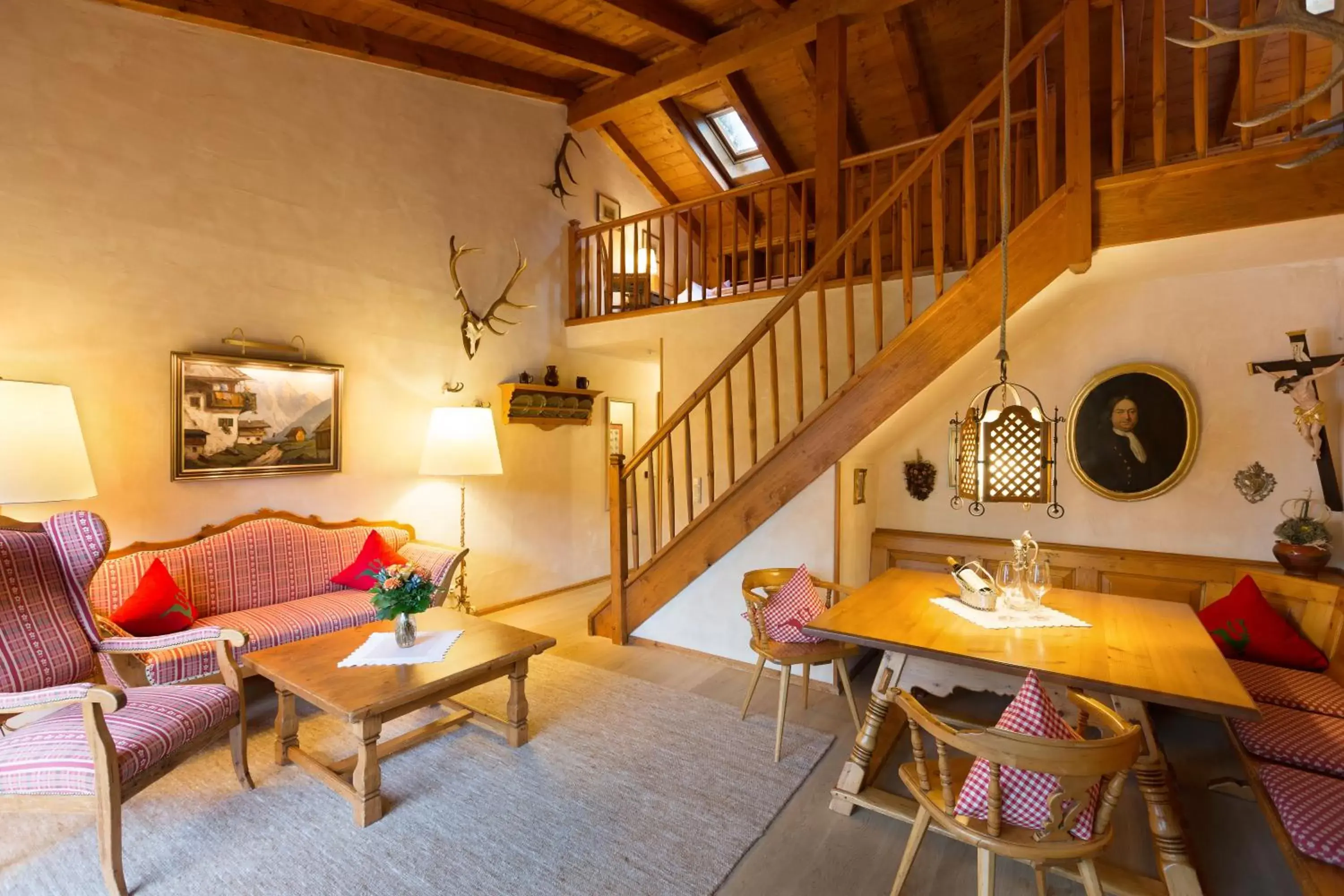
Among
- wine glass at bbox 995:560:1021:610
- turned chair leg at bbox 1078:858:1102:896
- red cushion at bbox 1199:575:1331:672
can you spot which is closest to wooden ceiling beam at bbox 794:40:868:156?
wine glass at bbox 995:560:1021:610

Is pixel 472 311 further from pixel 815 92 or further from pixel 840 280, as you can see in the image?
pixel 815 92

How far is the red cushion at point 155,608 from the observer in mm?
2895

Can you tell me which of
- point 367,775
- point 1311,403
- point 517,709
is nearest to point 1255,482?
point 1311,403

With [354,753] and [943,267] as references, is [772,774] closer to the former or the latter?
[354,753]

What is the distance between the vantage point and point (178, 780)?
255 centimetres

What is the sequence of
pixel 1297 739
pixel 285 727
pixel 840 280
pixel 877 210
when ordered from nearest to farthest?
pixel 1297 739 → pixel 285 727 → pixel 877 210 → pixel 840 280

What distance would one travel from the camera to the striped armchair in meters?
1.90

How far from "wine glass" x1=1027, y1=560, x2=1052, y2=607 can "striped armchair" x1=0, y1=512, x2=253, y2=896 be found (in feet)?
10.4

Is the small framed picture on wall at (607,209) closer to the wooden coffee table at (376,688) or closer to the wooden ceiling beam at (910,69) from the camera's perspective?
the wooden ceiling beam at (910,69)

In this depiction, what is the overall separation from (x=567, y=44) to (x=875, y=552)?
4.40 metres

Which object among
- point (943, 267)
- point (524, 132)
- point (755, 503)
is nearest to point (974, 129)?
point (943, 267)

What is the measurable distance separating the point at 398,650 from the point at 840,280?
3435 millimetres

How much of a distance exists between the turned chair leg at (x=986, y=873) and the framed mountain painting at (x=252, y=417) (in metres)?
4.01

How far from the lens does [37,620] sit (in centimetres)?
234
